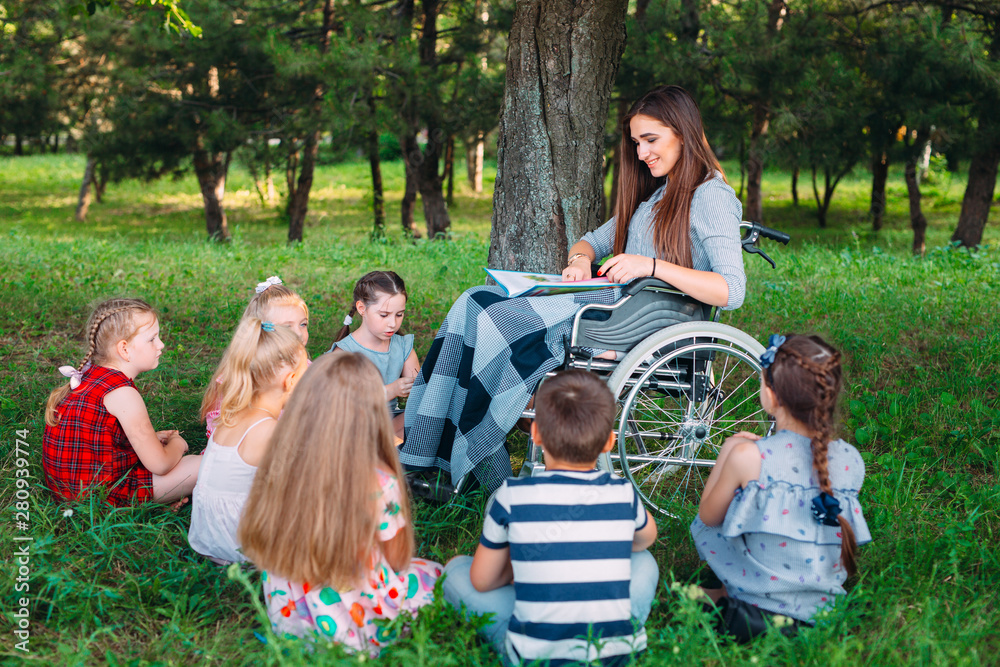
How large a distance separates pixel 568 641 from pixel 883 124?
9.08 m

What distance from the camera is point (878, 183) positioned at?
40.1 ft

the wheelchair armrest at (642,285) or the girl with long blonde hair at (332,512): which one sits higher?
the wheelchair armrest at (642,285)

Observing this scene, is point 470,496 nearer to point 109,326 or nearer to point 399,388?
point 399,388

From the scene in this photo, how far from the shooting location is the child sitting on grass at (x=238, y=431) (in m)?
2.24

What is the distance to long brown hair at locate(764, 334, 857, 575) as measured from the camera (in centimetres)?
192

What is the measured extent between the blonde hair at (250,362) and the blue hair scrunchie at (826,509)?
1.58m

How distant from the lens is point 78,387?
252cm

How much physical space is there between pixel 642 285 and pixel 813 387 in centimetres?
70

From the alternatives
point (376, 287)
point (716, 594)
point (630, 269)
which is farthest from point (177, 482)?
point (716, 594)

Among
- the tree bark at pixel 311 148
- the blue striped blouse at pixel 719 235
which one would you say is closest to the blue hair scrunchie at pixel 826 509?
the blue striped blouse at pixel 719 235

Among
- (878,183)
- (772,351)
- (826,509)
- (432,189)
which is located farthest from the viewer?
(878,183)

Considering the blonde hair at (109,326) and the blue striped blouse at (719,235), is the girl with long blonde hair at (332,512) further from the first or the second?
the blue striped blouse at (719,235)

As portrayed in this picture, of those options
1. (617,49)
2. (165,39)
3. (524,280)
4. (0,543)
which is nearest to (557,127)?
(617,49)

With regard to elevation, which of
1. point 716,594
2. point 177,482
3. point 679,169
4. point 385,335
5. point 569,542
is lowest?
point 716,594
